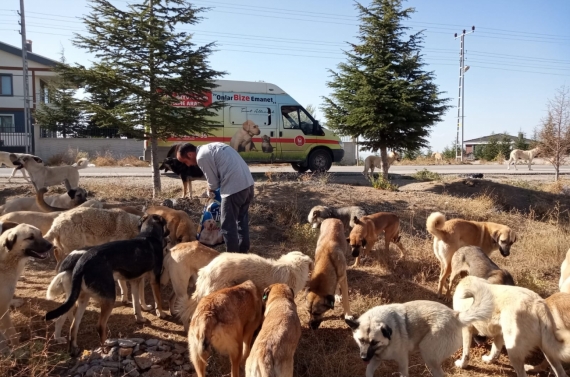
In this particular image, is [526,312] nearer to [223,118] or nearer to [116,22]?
[116,22]

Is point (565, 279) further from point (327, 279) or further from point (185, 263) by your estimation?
point (185, 263)

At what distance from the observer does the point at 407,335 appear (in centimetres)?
448

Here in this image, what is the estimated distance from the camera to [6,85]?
34281 millimetres

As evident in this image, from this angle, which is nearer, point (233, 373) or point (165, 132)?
point (233, 373)

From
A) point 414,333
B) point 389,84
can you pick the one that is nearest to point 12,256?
point 414,333

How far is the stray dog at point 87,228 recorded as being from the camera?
22.4 feet

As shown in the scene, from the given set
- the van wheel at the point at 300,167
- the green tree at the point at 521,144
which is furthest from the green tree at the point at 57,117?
the green tree at the point at 521,144

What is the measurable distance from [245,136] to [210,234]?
35.5 feet

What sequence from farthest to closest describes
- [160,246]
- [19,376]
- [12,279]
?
[160,246] < [12,279] < [19,376]

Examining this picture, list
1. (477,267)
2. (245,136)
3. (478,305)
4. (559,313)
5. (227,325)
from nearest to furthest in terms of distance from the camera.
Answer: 1. (227,325)
2. (478,305)
3. (559,313)
4. (477,267)
5. (245,136)

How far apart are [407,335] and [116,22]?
934cm

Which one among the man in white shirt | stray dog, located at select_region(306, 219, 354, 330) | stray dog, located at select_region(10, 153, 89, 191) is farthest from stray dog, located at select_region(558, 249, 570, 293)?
stray dog, located at select_region(10, 153, 89, 191)

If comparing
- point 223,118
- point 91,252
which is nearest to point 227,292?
point 91,252

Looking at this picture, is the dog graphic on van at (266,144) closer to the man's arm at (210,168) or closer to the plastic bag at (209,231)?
the plastic bag at (209,231)
